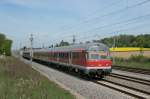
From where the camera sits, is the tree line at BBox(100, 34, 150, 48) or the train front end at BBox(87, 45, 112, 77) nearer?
the train front end at BBox(87, 45, 112, 77)

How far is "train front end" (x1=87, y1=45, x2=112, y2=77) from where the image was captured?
2452 cm

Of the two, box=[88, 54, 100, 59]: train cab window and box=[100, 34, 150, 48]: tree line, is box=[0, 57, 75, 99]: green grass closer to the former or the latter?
box=[88, 54, 100, 59]: train cab window

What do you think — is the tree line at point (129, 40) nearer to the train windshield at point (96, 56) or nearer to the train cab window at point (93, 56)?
the train windshield at point (96, 56)

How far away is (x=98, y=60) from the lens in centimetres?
2470

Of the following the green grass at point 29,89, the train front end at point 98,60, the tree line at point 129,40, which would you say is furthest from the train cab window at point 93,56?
the tree line at point 129,40

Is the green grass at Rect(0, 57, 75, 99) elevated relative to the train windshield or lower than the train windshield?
lower

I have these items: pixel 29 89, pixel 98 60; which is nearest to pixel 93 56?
pixel 98 60

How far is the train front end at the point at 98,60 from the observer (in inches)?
965

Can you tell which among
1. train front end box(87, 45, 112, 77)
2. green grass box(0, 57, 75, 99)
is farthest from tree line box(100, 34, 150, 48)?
green grass box(0, 57, 75, 99)

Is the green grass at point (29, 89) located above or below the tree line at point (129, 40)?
below

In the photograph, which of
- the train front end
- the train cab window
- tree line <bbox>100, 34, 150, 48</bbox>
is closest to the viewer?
the train front end

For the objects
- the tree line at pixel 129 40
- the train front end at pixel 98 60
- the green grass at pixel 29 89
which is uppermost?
the tree line at pixel 129 40

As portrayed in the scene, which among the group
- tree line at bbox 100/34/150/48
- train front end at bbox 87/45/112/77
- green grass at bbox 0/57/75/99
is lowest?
green grass at bbox 0/57/75/99

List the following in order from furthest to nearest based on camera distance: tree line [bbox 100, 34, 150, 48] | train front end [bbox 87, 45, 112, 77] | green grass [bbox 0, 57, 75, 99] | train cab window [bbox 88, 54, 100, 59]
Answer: tree line [bbox 100, 34, 150, 48]
train cab window [bbox 88, 54, 100, 59]
train front end [bbox 87, 45, 112, 77]
green grass [bbox 0, 57, 75, 99]
